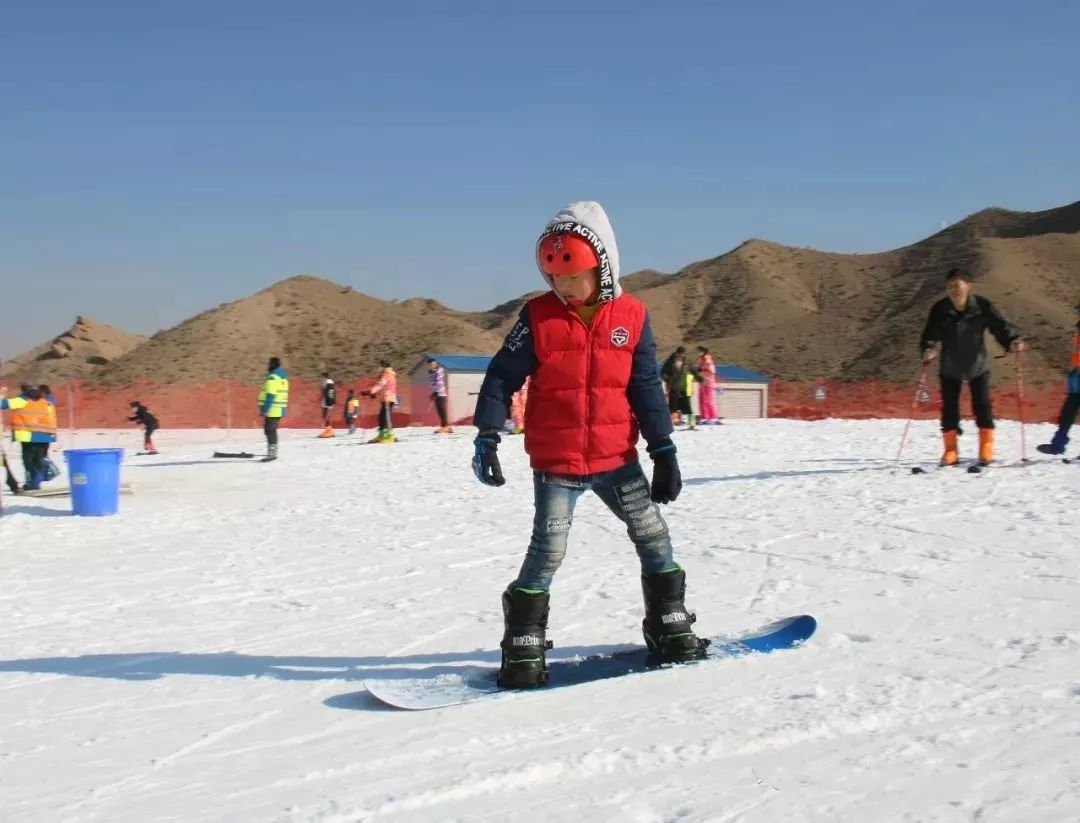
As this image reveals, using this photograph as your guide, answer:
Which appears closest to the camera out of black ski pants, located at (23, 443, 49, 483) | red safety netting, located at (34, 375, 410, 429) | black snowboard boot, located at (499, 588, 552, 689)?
black snowboard boot, located at (499, 588, 552, 689)

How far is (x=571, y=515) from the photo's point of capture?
11.9 ft

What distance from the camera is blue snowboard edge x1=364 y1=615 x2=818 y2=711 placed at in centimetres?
336

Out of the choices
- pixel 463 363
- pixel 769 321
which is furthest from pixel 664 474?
pixel 769 321

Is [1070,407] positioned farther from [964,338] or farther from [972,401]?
[964,338]

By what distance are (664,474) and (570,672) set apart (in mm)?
849

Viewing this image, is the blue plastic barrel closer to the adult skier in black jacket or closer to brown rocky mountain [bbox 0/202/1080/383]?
the adult skier in black jacket

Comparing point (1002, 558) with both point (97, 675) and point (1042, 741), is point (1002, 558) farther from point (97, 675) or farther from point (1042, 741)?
point (97, 675)

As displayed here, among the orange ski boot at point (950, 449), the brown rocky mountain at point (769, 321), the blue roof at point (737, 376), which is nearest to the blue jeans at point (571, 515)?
the orange ski boot at point (950, 449)

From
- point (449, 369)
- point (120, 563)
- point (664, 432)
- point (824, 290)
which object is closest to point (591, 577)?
point (664, 432)

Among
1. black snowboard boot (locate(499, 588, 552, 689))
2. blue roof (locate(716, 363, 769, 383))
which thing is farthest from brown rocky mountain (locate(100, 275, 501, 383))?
black snowboard boot (locate(499, 588, 552, 689))

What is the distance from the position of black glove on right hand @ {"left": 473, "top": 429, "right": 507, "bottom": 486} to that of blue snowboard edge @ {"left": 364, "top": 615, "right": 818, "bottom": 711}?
76cm

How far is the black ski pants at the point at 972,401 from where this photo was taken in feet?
30.8

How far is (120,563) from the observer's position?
6.75m

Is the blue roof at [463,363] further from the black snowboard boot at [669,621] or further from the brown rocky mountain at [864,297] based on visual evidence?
the brown rocky mountain at [864,297]
